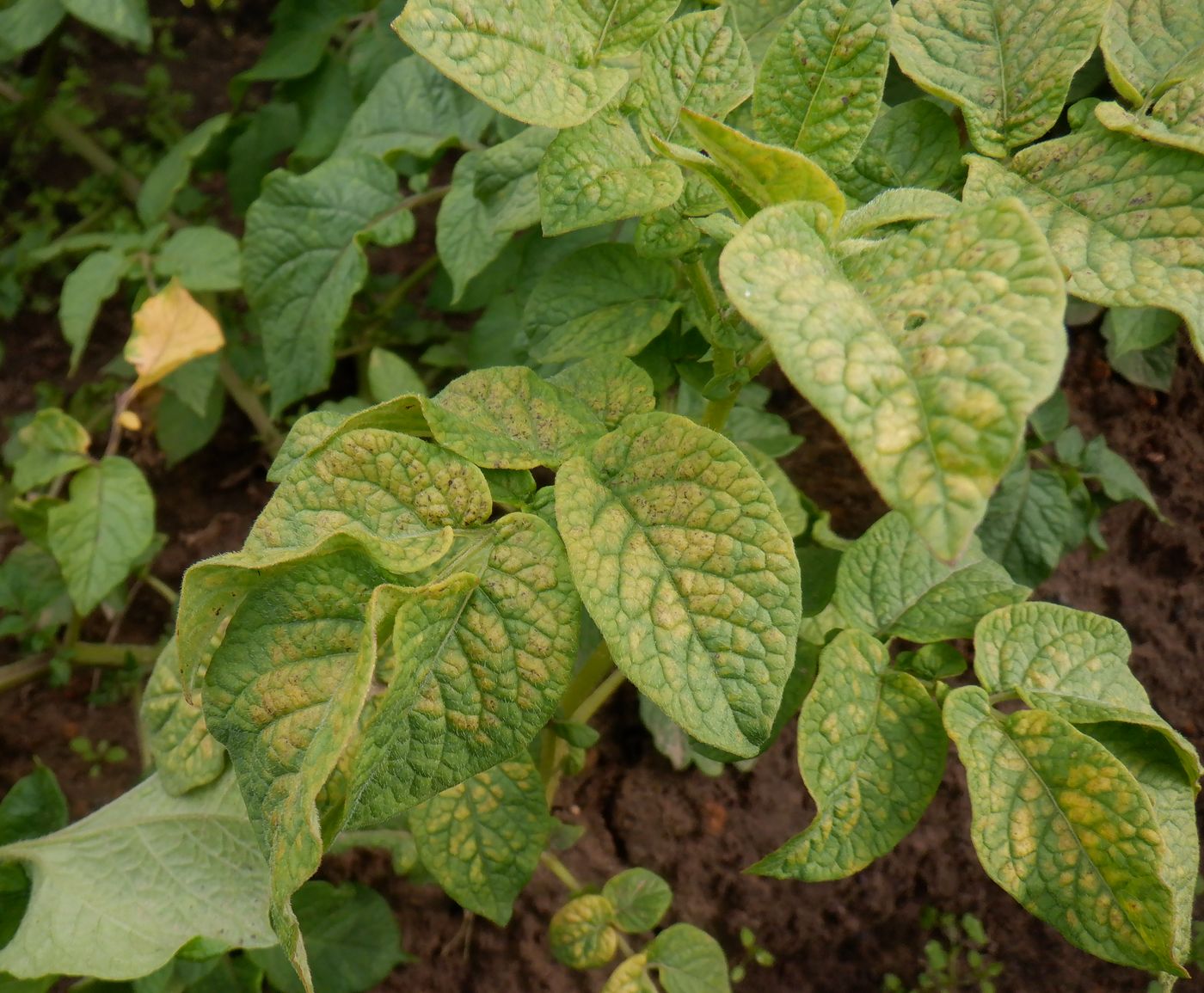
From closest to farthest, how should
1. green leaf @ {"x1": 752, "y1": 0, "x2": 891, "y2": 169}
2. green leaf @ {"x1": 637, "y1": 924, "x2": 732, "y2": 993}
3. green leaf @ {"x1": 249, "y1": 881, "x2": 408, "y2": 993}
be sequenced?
green leaf @ {"x1": 752, "y1": 0, "x2": 891, "y2": 169}, green leaf @ {"x1": 637, "y1": 924, "x2": 732, "y2": 993}, green leaf @ {"x1": 249, "y1": 881, "x2": 408, "y2": 993}

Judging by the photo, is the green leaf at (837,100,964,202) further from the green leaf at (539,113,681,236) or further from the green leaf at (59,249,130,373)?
the green leaf at (59,249,130,373)

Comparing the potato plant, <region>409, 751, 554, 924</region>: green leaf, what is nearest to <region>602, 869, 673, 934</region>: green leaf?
the potato plant

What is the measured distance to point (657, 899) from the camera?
4.49 feet

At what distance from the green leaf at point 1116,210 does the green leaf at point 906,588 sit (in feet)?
1.24

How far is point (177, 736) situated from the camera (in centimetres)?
115

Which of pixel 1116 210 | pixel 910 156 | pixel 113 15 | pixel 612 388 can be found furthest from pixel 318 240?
pixel 1116 210

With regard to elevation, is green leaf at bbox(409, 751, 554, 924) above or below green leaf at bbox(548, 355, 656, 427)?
below

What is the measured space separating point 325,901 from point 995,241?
4.32 ft

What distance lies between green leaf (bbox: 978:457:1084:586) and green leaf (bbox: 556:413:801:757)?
862 millimetres

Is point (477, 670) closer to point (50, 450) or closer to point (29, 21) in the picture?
point (50, 450)

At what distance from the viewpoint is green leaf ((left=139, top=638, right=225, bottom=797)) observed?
114cm

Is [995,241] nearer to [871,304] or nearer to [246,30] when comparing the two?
[871,304]

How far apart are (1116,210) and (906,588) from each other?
451 mm

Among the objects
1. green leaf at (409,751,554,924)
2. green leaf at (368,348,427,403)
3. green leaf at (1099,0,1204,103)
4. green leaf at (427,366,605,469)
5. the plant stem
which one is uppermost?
green leaf at (1099,0,1204,103)
